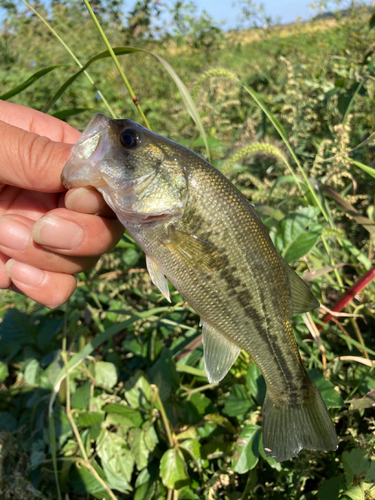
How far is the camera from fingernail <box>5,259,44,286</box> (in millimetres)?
1646

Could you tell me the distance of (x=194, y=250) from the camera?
4.14ft

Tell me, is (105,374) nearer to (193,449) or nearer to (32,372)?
(32,372)

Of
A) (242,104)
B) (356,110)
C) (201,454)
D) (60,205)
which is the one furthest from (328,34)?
(201,454)

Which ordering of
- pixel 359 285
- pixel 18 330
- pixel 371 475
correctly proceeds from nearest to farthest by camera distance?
1. pixel 371 475
2. pixel 359 285
3. pixel 18 330

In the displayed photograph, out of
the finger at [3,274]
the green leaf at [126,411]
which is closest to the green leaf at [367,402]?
the green leaf at [126,411]

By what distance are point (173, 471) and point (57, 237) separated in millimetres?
1073

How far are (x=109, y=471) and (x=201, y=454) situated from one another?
434 mm

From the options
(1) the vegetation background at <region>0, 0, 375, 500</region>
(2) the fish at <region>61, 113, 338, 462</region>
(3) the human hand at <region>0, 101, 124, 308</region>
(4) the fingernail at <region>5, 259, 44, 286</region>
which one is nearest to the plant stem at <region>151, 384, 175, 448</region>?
(1) the vegetation background at <region>0, 0, 375, 500</region>

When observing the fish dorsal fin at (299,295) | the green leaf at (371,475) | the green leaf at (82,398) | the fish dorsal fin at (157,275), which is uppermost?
the fish dorsal fin at (299,295)

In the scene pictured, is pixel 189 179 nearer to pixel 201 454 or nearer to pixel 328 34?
pixel 201 454

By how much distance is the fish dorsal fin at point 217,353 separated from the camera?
4.45 ft

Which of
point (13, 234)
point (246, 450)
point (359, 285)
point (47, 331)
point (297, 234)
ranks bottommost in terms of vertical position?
point (47, 331)

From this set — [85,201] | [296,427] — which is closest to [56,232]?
[85,201]

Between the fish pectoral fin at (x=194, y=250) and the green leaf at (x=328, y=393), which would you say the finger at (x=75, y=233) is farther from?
the green leaf at (x=328, y=393)
